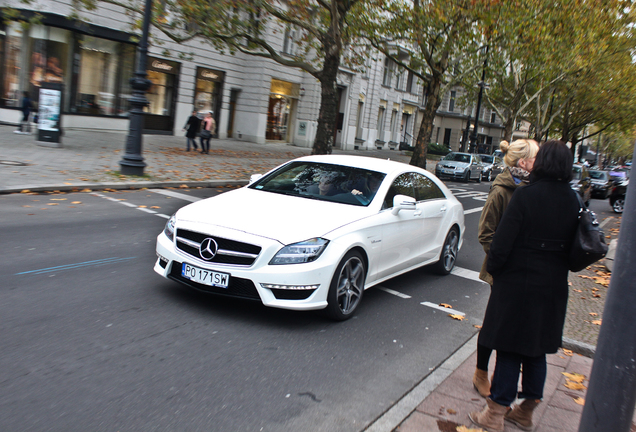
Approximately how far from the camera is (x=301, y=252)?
187 inches

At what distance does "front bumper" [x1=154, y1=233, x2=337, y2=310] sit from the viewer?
15.3ft

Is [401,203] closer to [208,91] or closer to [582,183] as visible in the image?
[582,183]

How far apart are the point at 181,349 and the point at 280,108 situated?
30535mm

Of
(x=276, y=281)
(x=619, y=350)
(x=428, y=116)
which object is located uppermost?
(x=428, y=116)

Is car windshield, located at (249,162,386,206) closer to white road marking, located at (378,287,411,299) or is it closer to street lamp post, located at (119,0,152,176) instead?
white road marking, located at (378,287,411,299)

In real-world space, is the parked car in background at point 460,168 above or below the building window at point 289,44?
below

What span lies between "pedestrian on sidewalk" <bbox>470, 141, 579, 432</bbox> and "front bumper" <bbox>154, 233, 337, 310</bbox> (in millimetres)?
1670

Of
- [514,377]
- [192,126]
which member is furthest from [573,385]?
[192,126]

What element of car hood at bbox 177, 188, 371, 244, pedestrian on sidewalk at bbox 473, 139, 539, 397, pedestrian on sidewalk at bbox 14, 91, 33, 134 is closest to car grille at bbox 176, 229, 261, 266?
car hood at bbox 177, 188, 371, 244

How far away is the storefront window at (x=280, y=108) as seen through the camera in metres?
33.0

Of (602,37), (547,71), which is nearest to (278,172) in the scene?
(602,37)

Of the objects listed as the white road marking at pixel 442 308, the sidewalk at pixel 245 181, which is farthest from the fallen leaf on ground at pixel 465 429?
the white road marking at pixel 442 308

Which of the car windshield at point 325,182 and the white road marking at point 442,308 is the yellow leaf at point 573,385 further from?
the car windshield at point 325,182

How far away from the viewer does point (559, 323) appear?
3.34 m
